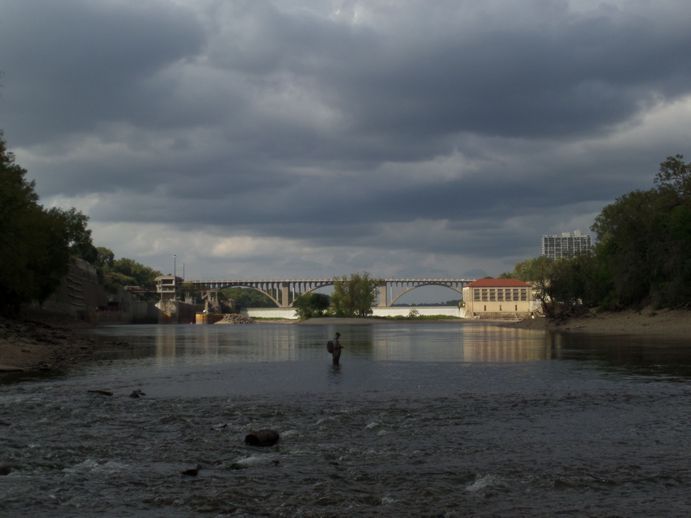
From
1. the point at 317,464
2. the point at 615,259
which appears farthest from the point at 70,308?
the point at 317,464

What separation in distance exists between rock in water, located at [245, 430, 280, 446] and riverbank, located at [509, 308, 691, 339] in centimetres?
5880

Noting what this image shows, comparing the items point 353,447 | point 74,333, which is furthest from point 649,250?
point 353,447

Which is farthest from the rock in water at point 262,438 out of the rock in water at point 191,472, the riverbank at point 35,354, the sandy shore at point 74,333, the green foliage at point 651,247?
the green foliage at point 651,247

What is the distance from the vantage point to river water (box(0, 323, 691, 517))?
10992 mm

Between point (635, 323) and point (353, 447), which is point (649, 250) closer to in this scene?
point (635, 323)

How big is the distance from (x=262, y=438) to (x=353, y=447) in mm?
1985

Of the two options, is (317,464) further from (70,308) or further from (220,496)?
(70,308)

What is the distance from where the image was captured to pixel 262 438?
1557cm

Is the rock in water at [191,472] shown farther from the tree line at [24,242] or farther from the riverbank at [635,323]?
the riverbank at [635,323]

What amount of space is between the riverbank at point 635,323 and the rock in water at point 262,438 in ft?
193

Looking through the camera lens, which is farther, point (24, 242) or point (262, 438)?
point (24, 242)

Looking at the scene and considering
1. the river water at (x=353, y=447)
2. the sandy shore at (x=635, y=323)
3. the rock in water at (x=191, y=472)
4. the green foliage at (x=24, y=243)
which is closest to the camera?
the river water at (x=353, y=447)

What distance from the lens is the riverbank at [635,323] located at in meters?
75.2

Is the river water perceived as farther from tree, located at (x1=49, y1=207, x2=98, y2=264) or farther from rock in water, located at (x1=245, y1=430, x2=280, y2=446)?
tree, located at (x1=49, y1=207, x2=98, y2=264)
